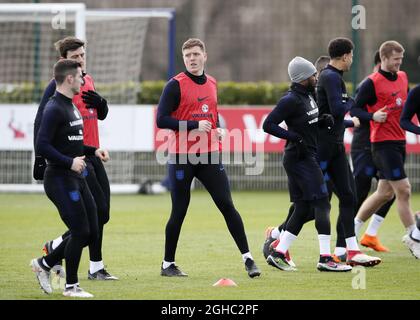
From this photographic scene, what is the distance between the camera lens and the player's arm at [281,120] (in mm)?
10070

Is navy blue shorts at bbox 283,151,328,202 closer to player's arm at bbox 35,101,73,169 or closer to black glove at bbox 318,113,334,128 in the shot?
black glove at bbox 318,113,334,128

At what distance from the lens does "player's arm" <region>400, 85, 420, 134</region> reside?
11.0 metres

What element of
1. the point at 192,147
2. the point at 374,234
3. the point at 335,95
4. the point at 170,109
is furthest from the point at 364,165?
the point at 170,109

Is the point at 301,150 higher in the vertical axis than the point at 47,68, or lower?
lower

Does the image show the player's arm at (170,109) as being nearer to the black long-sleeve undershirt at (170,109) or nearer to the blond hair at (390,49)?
the black long-sleeve undershirt at (170,109)

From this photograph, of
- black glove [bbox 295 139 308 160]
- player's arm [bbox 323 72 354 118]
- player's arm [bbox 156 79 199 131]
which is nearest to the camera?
player's arm [bbox 156 79 199 131]

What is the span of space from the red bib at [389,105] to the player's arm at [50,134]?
4530mm

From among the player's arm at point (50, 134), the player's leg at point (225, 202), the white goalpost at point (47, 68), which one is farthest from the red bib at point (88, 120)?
Result: the white goalpost at point (47, 68)

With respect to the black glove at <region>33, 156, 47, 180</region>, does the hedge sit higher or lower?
higher

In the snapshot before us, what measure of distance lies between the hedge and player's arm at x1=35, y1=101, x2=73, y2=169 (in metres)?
12.7

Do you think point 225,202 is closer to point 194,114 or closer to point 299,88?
point 194,114

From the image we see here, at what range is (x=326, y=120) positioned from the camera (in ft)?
34.3

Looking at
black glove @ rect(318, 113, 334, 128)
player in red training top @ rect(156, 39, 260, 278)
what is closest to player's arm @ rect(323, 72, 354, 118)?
black glove @ rect(318, 113, 334, 128)

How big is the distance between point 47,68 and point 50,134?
530 inches
